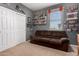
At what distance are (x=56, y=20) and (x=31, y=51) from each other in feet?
2.80

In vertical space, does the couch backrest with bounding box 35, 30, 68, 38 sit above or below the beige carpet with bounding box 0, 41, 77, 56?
above

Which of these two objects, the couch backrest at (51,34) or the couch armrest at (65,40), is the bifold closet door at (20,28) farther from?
the couch armrest at (65,40)

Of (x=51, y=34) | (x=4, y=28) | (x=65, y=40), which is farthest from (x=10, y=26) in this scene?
(x=65, y=40)

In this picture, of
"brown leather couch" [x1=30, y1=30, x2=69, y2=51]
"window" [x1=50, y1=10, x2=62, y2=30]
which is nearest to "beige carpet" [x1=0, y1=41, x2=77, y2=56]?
"brown leather couch" [x1=30, y1=30, x2=69, y2=51]

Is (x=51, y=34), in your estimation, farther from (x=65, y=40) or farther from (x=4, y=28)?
(x=4, y=28)

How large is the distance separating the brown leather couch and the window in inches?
4.3

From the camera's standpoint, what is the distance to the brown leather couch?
2137mm

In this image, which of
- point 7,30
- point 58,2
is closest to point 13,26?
point 7,30

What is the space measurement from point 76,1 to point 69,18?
1.24ft

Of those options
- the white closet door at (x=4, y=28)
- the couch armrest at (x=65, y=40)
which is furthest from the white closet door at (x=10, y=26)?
the couch armrest at (x=65, y=40)

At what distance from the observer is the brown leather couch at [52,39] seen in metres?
2.14

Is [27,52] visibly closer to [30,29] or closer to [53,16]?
[30,29]

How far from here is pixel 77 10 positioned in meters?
2.14

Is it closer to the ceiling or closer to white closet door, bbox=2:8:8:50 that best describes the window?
the ceiling
